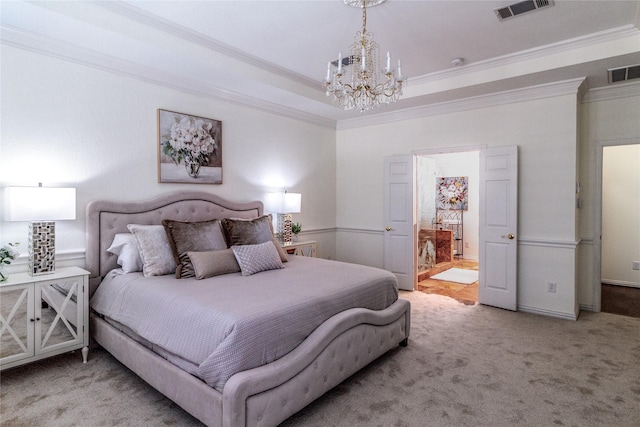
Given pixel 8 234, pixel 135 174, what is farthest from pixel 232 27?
pixel 8 234

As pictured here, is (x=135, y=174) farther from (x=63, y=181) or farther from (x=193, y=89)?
(x=193, y=89)

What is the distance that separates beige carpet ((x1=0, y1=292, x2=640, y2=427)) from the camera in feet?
6.92

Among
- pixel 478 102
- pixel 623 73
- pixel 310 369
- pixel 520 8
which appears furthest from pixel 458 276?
pixel 310 369

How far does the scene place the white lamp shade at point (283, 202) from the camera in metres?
4.56

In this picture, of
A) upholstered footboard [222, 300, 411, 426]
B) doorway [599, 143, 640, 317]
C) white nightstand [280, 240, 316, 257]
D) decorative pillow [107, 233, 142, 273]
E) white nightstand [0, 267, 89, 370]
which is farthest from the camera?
doorway [599, 143, 640, 317]

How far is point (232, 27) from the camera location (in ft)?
9.94

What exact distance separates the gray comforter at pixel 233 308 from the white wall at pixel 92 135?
88 centimetres

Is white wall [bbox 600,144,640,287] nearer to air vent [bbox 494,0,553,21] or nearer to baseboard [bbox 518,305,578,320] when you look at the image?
baseboard [bbox 518,305,578,320]

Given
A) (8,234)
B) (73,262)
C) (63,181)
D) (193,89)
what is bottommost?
(73,262)

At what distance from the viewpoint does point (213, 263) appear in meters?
2.92

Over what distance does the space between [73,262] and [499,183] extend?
4.47 m

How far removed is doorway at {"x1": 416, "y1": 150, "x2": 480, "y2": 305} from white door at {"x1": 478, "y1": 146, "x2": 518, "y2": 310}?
180 centimetres

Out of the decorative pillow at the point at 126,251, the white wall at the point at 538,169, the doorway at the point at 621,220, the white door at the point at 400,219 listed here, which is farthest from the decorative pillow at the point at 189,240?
the doorway at the point at 621,220

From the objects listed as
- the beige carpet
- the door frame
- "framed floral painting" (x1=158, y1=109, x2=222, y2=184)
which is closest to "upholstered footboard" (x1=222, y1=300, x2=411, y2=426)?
the beige carpet
